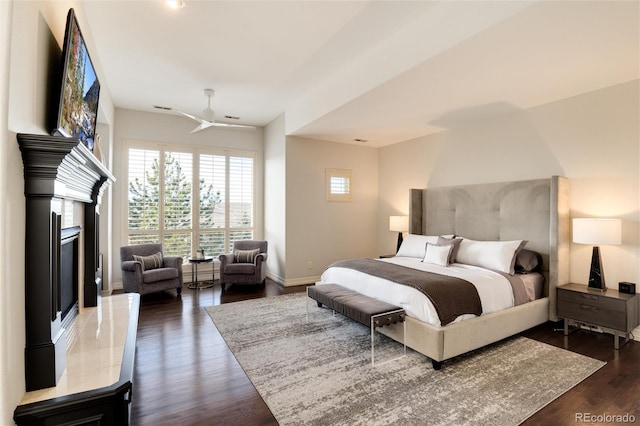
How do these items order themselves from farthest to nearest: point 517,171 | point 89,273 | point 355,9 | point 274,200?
1. point 274,200
2. point 517,171
3. point 89,273
4. point 355,9

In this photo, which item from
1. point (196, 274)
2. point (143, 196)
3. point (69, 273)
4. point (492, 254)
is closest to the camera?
point (69, 273)

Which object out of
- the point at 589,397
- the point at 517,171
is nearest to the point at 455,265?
the point at 517,171

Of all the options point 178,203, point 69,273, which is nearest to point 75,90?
point 69,273

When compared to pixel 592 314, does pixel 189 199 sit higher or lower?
higher

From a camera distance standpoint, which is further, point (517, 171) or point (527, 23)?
point (517, 171)

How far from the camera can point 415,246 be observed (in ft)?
16.1

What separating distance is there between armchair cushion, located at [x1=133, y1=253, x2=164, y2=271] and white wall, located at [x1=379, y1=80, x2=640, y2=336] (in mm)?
5132

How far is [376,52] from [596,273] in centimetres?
342

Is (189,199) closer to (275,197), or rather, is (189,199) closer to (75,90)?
(275,197)

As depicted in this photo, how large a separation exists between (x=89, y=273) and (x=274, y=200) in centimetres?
359

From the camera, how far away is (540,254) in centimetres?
400

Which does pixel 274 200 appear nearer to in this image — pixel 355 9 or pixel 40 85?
pixel 355 9

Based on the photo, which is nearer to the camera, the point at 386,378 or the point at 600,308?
the point at 386,378

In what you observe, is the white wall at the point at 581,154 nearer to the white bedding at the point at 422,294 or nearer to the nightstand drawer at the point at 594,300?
the nightstand drawer at the point at 594,300
